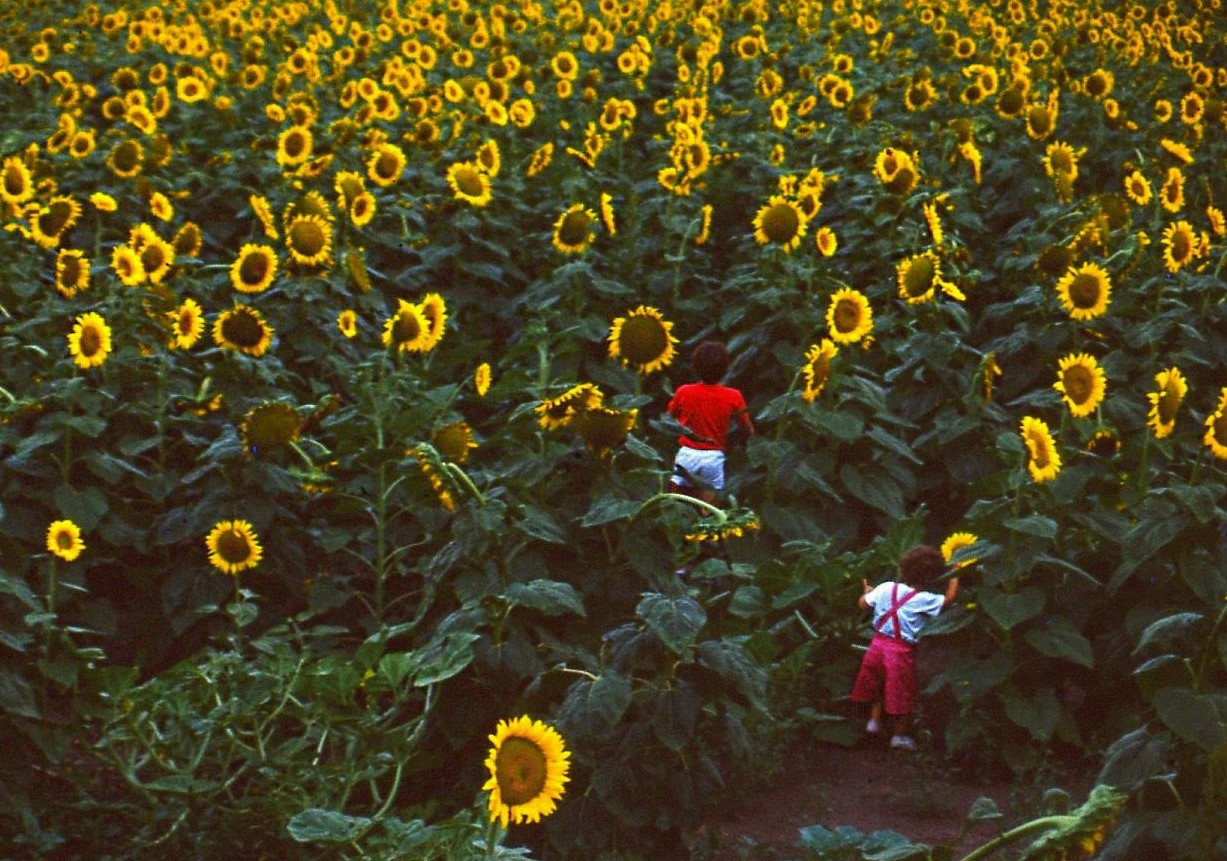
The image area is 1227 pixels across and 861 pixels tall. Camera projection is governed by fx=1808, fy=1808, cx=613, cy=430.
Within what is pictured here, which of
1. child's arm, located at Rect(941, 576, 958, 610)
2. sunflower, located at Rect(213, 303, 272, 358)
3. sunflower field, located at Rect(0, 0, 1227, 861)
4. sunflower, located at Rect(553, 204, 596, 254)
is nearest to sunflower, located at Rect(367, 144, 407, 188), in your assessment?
sunflower field, located at Rect(0, 0, 1227, 861)

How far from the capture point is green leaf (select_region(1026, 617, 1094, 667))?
5.23m

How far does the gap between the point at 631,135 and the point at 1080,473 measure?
7169 mm

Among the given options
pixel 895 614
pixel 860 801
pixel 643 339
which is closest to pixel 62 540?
pixel 643 339

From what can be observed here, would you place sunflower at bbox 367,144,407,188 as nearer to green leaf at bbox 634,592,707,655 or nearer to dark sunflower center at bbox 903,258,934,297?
dark sunflower center at bbox 903,258,934,297

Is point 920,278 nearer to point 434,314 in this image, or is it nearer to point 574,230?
point 574,230

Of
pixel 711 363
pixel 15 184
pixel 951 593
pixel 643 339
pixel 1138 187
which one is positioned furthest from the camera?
pixel 1138 187

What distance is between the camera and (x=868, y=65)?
13633mm

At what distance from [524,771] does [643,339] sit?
231 centimetres

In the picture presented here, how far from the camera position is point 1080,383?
5.62m

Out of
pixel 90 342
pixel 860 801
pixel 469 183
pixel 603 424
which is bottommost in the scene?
pixel 860 801

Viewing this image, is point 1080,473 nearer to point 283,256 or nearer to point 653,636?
point 653,636

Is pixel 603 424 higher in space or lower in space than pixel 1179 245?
lower

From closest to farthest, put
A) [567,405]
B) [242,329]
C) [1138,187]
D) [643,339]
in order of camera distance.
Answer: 1. [567,405]
2. [643,339]
3. [242,329]
4. [1138,187]

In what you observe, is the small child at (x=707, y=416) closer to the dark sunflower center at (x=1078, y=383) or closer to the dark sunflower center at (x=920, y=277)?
the dark sunflower center at (x=920, y=277)
